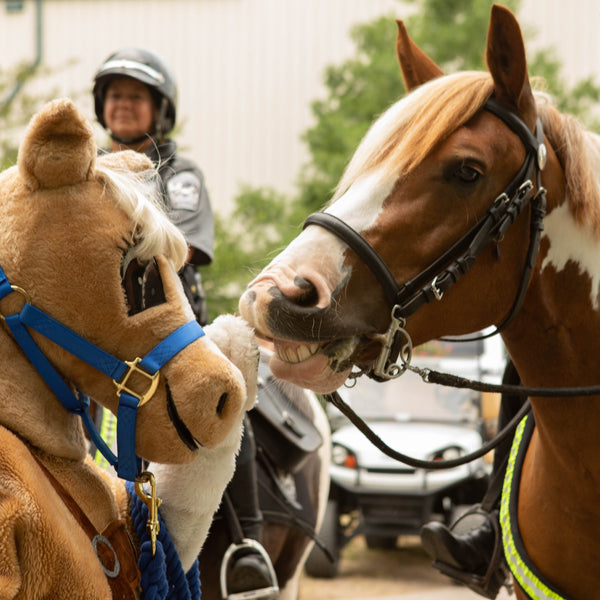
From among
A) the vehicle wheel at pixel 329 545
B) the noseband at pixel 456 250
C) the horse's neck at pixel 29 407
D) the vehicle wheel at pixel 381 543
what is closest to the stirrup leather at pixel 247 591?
the noseband at pixel 456 250

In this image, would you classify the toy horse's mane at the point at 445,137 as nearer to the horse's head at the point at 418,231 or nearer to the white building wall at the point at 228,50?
the horse's head at the point at 418,231

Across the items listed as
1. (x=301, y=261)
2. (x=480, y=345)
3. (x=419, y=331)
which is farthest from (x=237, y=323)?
(x=480, y=345)

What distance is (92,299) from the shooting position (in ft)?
5.82

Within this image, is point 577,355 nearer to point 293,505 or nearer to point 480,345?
point 293,505

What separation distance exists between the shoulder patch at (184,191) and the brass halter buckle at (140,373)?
1.80 metres

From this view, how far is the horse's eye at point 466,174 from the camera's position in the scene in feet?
7.49

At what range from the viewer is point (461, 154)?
7.47 feet

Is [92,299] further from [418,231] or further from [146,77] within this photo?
[146,77]

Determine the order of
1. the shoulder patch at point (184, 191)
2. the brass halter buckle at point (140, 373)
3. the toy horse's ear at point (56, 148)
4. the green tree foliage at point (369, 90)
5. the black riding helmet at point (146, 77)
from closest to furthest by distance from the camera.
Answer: the toy horse's ear at point (56, 148) < the brass halter buckle at point (140, 373) < the shoulder patch at point (184, 191) < the black riding helmet at point (146, 77) < the green tree foliage at point (369, 90)

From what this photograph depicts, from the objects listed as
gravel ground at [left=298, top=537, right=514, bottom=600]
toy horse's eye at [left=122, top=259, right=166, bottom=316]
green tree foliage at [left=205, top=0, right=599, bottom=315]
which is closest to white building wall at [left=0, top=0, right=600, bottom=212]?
green tree foliage at [left=205, top=0, right=599, bottom=315]

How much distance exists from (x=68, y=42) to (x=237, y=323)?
17.6 meters

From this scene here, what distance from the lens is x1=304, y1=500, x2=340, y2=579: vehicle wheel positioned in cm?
841

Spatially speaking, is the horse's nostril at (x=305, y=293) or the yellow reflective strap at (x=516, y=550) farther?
the yellow reflective strap at (x=516, y=550)

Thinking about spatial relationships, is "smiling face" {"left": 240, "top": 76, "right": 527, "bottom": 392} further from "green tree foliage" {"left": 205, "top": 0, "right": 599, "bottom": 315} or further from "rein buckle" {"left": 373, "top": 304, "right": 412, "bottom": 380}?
"green tree foliage" {"left": 205, "top": 0, "right": 599, "bottom": 315}
